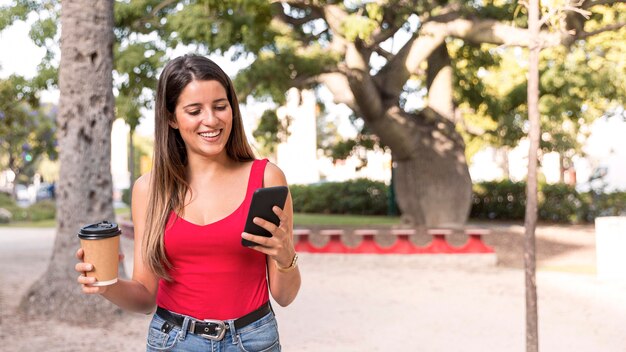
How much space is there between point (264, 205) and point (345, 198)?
24.5 m

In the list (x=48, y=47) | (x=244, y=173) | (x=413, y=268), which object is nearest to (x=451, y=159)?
(x=413, y=268)

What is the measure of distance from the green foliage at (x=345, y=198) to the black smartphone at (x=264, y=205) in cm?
2400

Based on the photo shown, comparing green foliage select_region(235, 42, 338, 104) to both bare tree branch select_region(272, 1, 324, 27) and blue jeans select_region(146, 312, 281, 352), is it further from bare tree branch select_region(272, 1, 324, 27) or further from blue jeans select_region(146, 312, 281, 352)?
blue jeans select_region(146, 312, 281, 352)

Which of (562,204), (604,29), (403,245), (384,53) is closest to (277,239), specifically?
(403,245)

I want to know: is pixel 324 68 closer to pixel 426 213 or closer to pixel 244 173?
pixel 426 213

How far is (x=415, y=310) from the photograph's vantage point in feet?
26.5

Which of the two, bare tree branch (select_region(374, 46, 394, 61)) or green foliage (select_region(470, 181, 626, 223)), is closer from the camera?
bare tree branch (select_region(374, 46, 394, 61))

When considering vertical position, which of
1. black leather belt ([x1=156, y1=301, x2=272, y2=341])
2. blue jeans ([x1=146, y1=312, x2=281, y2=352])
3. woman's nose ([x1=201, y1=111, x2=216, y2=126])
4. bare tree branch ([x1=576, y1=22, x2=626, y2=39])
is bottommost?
blue jeans ([x1=146, y1=312, x2=281, y2=352])

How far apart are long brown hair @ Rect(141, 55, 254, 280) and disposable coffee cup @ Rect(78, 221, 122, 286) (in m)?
0.15

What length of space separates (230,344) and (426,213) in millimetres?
15953

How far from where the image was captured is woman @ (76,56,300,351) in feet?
7.00

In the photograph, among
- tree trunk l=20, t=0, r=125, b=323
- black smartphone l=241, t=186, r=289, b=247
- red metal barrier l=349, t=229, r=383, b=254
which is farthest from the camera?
red metal barrier l=349, t=229, r=383, b=254

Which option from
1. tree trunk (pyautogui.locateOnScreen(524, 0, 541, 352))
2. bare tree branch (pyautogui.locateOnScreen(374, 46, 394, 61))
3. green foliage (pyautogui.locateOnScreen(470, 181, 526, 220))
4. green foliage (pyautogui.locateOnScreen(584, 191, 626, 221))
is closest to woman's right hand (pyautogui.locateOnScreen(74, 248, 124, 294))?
tree trunk (pyautogui.locateOnScreen(524, 0, 541, 352))

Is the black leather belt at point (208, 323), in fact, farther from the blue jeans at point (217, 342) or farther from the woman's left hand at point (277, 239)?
the woman's left hand at point (277, 239)
